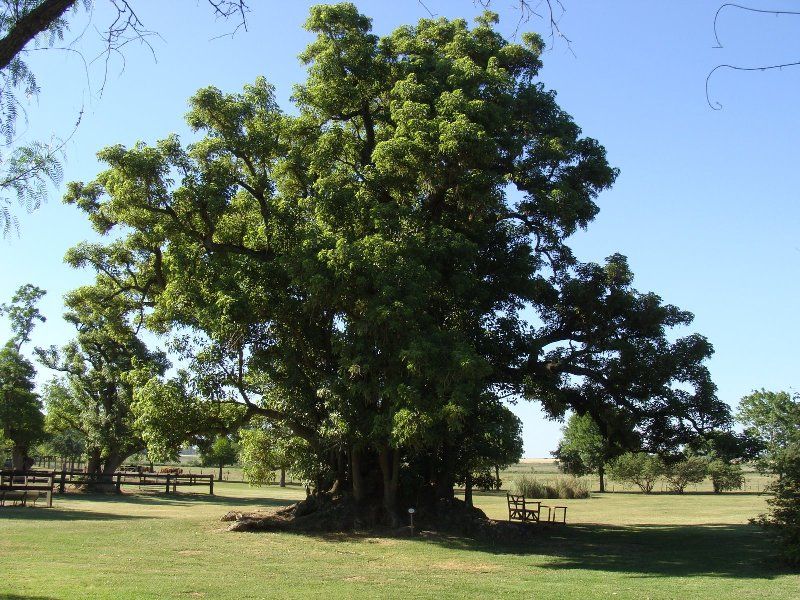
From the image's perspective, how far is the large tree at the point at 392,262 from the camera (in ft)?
63.5

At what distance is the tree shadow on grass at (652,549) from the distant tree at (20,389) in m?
28.7

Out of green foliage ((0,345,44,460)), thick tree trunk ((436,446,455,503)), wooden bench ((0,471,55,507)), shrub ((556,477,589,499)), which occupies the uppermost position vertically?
green foliage ((0,345,44,460))

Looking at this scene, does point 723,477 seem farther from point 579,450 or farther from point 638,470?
point 579,450

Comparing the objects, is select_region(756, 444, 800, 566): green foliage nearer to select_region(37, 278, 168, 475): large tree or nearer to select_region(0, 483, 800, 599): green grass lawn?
select_region(0, 483, 800, 599): green grass lawn

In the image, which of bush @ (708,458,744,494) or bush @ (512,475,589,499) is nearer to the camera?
bush @ (512,475,589,499)

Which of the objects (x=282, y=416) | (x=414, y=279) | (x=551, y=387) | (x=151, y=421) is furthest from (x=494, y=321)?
(x=151, y=421)

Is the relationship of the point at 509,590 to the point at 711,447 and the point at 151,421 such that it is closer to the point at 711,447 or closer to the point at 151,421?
the point at 151,421

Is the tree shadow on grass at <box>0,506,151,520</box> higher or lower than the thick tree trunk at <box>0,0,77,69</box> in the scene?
lower

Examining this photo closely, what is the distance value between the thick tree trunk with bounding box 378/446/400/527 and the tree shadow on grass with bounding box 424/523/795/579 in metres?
2.37

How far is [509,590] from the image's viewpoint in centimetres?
1227

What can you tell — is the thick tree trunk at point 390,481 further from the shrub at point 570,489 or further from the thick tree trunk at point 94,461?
the shrub at point 570,489

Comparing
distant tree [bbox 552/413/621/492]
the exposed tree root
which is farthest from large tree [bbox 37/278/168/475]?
distant tree [bbox 552/413/621/492]

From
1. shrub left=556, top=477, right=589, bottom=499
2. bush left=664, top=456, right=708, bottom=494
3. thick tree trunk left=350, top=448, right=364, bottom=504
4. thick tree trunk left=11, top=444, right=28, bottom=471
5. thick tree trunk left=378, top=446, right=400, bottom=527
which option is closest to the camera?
thick tree trunk left=378, top=446, right=400, bottom=527

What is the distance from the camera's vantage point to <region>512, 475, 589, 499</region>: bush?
49.1m
